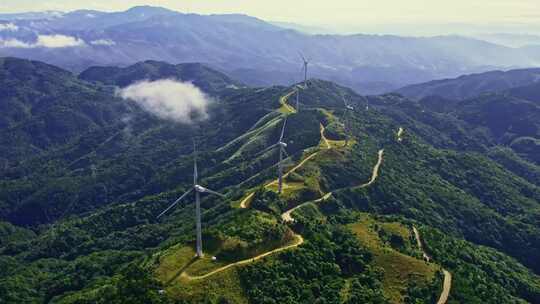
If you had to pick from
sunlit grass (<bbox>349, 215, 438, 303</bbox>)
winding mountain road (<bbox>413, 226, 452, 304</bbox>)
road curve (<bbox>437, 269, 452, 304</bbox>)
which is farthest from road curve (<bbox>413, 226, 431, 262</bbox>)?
sunlit grass (<bbox>349, 215, 438, 303</bbox>)

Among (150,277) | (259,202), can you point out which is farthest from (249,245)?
(259,202)

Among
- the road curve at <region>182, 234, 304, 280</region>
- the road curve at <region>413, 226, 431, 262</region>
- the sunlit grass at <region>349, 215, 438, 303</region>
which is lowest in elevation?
the road curve at <region>413, 226, 431, 262</region>

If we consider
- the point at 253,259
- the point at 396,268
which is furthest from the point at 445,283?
the point at 253,259

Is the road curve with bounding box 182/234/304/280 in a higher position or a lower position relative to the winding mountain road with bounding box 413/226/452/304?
higher

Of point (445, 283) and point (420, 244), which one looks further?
point (420, 244)

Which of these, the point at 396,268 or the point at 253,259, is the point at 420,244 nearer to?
the point at 396,268

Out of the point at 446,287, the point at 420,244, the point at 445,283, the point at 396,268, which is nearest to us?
the point at 396,268

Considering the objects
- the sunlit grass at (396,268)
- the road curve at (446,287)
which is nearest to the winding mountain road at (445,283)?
the road curve at (446,287)

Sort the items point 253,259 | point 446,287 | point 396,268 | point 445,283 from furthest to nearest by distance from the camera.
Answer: point 445,283 → point 446,287 → point 396,268 → point 253,259

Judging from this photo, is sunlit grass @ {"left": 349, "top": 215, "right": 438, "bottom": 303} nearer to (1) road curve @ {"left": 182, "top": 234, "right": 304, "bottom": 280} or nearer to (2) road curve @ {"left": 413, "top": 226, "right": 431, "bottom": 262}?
(2) road curve @ {"left": 413, "top": 226, "right": 431, "bottom": 262}

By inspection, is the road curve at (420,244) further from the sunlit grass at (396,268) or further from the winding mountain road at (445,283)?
the sunlit grass at (396,268)

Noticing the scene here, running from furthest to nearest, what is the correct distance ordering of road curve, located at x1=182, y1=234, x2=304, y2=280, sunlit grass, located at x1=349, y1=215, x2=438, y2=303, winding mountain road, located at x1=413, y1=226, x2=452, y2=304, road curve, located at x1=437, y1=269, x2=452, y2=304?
winding mountain road, located at x1=413, y1=226, x2=452, y2=304
road curve, located at x1=437, y1=269, x2=452, y2=304
sunlit grass, located at x1=349, y1=215, x2=438, y2=303
road curve, located at x1=182, y1=234, x2=304, y2=280
